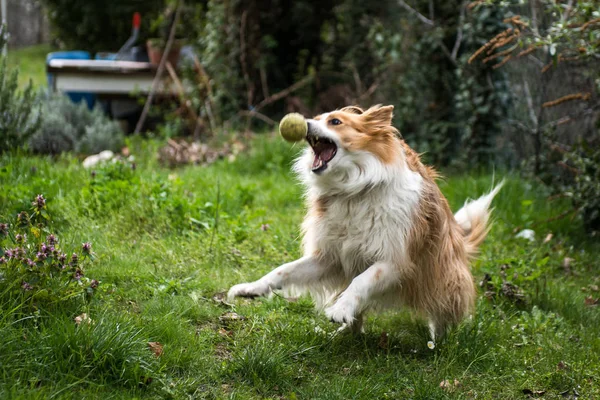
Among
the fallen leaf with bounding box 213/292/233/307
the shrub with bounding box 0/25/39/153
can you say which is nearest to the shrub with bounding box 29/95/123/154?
the shrub with bounding box 0/25/39/153

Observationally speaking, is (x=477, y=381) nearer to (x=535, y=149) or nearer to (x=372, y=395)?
(x=372, y=395)

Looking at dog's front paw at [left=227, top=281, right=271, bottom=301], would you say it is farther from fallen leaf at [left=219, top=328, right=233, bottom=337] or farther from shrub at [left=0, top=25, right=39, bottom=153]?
shrub at [left=0, top=25, right=39, bottom=153]

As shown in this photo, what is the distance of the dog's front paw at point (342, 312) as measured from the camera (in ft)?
11.8

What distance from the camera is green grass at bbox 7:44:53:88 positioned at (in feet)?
56.7

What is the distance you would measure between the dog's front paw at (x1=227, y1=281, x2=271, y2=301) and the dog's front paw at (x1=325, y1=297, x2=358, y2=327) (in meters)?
0.42

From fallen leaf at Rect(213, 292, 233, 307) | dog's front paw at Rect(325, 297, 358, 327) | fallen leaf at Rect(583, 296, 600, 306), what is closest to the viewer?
dog's front paw at Rect(325, 297, 358, 327)

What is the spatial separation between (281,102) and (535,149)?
16.7ft

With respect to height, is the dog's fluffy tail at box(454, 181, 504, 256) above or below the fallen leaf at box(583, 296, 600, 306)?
above

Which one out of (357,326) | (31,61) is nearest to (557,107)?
(357,326)

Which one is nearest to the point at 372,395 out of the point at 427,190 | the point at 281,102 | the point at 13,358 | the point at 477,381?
the point at 477,381

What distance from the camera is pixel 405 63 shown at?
9141mm

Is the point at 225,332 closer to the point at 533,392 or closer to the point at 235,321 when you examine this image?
the point at 235,321

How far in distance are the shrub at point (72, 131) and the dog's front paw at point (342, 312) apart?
20.1 feet

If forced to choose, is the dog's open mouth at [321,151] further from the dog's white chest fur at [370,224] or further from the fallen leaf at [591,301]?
the fallen leaf at [591,301]
